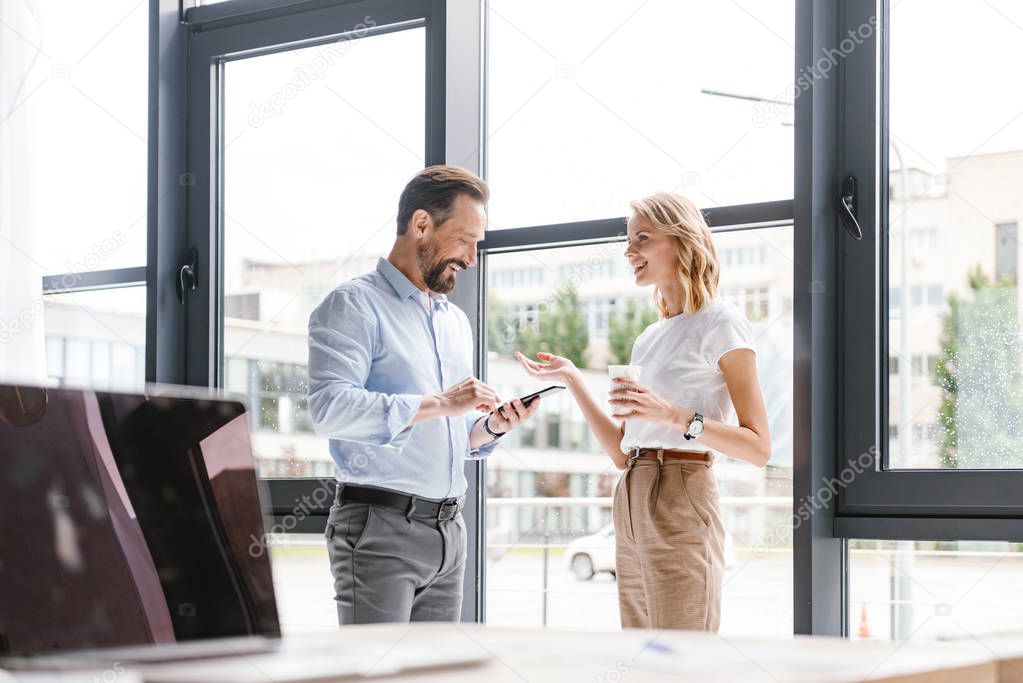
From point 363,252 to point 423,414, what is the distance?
1.04m

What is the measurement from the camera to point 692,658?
1095 mm

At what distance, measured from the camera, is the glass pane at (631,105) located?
8.50 feet

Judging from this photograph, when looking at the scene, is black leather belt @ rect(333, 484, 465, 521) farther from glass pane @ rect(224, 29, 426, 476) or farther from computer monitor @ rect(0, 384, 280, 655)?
computer monitor @ rect(0, 384, 280, 655)

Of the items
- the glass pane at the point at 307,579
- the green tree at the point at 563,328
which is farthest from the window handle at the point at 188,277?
the green tree at the point at 563,328

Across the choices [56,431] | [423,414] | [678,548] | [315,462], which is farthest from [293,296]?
[56,431]

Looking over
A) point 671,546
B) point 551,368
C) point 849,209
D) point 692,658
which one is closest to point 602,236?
point 551,368

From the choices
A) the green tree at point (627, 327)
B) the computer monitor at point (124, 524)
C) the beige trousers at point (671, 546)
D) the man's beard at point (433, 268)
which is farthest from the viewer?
the green tree at point (627, 327)

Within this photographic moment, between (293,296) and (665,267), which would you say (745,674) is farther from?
(293,296)

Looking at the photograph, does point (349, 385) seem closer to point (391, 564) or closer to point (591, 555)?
point (391, 564)

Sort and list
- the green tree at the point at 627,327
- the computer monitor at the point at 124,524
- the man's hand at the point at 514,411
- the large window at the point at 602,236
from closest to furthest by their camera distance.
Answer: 1. the computer monitor at the point at 124,524
2. the man's hand at the point at 514,411
3. the large window at the point at 602,236
4. the green tree at the point at 627,327

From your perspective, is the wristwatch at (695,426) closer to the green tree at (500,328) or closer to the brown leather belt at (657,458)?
the brown leather belt at (657,458)

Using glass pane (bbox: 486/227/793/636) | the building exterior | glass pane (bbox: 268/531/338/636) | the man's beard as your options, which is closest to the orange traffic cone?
glass pane (bbox: 486/227/793/636)

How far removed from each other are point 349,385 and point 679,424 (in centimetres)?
67

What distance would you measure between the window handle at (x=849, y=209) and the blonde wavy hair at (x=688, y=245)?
387 mm
